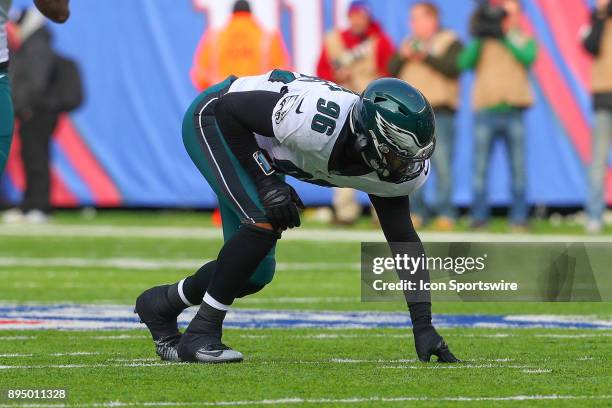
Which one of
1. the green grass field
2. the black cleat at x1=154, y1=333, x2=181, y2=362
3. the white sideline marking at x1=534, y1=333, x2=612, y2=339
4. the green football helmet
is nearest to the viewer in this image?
the green grass field

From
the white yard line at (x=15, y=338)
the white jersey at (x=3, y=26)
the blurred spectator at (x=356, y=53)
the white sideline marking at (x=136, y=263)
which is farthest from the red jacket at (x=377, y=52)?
the white jersey at (x=3, y=26)

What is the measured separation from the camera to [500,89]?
15.3 m

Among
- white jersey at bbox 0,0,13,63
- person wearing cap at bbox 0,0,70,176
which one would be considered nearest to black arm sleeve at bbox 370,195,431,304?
person wearing cap at bbox 0,0,70,176

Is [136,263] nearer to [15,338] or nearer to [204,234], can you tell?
[204,234]

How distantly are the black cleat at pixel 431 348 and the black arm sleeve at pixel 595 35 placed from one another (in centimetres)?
921

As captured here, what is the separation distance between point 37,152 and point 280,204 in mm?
11235

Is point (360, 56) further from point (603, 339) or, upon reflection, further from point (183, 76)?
point (603, 339)

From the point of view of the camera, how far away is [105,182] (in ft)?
A: 62.5

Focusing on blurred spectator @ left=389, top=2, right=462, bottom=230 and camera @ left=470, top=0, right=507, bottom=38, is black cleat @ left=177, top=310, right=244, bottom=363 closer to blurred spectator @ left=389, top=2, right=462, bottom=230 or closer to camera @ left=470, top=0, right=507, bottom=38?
camera @ left=470, top=0, right=507, bottom=38

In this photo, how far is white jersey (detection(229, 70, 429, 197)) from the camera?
604 cm

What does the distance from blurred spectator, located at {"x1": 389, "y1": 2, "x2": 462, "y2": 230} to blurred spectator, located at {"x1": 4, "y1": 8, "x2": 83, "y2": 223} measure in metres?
3.91

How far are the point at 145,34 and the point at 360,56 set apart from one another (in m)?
4.03

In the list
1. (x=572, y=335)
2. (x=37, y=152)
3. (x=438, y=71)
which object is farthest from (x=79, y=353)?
(x=37, y=152)

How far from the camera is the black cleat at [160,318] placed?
6.58 metres
